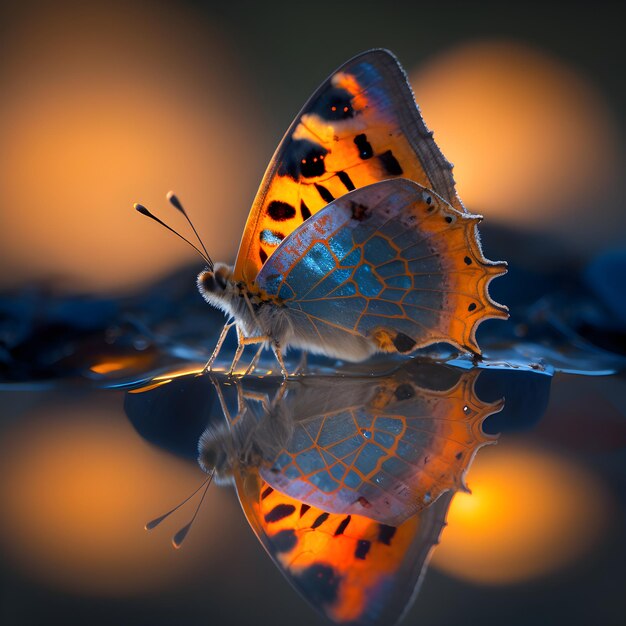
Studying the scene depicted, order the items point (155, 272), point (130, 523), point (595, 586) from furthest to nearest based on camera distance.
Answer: point (155, 272)
point (130, 523)
point (595, 586)

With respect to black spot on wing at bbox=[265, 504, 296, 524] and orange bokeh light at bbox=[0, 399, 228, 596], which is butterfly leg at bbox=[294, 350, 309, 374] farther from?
black spot on wing at bbox=[265, 504, 296, 524]

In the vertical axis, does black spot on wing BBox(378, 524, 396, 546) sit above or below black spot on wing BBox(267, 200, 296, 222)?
below

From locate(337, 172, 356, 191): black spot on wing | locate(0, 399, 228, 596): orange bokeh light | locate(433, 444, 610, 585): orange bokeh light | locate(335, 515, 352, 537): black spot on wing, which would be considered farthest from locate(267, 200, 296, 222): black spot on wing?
locate(335, 515, 352, 537): black spot on wing

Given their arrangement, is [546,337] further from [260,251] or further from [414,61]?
[414,61]

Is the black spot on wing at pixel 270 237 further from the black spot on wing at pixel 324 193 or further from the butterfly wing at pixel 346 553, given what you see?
the butterfly wing at pixel 346 553

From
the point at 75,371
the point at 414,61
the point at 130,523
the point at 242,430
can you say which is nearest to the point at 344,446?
the point at 242,430

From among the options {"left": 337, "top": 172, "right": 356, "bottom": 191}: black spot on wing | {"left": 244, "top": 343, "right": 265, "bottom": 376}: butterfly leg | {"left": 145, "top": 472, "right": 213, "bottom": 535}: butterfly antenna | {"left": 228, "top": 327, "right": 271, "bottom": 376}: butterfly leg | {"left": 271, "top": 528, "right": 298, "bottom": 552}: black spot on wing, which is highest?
{"left": 337, "top": 172, "right": 356, "bottom": 191}: black spot on wing

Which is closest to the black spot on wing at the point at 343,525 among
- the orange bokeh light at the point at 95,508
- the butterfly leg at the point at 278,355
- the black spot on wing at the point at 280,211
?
the orange bokeh light at the point at 95,508
